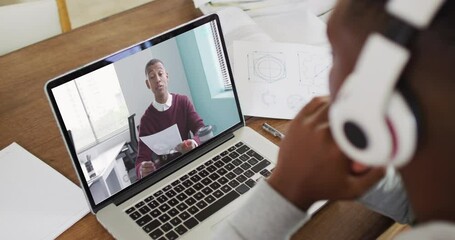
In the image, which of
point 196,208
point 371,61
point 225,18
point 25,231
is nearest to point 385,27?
point 371,61

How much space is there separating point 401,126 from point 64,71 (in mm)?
834

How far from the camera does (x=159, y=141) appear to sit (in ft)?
2.64

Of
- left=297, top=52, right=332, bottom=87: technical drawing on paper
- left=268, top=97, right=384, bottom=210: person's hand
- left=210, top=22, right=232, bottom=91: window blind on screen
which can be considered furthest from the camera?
left=297, top=52, right=332, bottom=87: technical drawing on paper

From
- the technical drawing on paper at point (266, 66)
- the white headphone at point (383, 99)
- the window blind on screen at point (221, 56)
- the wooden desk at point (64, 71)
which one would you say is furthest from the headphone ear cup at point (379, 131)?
the technical drawing on paper at point (266, 66)

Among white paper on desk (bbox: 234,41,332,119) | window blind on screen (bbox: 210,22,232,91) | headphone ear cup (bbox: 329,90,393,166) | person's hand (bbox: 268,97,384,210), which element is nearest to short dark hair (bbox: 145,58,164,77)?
window blind on screen (bbox: 210,22,232,91)

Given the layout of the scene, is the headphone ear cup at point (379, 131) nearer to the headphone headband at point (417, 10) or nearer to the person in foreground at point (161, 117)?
the headphone headband at point (417, 10)

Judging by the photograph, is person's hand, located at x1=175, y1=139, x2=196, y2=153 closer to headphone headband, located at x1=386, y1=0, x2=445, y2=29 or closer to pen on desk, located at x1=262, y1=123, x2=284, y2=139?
pen on desk, located at x1=262, y1=123, x2=284, y2=139

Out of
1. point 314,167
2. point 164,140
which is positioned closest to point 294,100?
point 164,140

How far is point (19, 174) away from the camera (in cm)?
85

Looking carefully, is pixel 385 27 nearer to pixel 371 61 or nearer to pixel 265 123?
pixel 371 61

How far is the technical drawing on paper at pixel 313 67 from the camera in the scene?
968 mm

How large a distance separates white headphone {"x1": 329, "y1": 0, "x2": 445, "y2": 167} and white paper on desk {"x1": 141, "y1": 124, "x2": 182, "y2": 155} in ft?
1.52

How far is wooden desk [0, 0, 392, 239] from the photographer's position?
2.45 feet

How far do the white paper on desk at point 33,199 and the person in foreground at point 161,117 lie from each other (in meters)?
0.12
